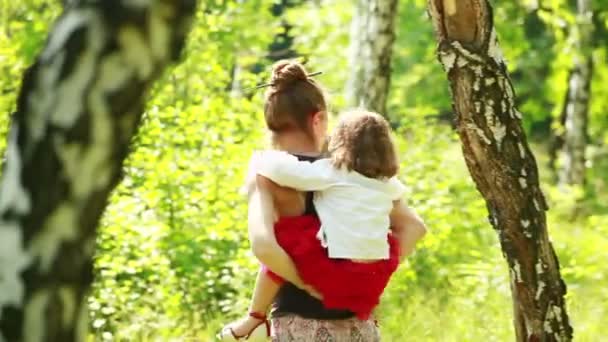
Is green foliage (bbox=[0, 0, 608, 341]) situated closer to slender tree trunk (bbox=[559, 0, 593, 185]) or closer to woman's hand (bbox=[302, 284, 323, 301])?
woman's hand (bbox=[302, 284, 323, 301])

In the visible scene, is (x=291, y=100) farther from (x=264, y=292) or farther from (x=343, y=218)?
(x=264, y=292)

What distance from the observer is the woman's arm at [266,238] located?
4.27 meters

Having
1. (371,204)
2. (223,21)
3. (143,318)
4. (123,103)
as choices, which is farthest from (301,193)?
(223,21)

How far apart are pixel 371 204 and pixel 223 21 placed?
8.15m

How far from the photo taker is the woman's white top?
4289 millimetres

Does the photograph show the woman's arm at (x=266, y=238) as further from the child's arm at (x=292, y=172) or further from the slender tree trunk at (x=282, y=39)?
the slender tree trunk at (x=282, y=39)

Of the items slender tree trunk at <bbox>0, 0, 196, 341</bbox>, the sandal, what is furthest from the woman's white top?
slender tree trunk at <bbox>0, 0, 196, 341</bbox>

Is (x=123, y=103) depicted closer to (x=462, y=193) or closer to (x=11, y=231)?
(x=11, y=231)

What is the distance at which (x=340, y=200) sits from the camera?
14.2 feet

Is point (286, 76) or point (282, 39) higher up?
point (286, 76)

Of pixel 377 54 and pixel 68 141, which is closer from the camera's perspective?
pixel 68 141

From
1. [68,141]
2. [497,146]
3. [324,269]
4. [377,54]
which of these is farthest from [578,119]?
[68,141]

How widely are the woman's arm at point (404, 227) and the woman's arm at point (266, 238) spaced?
44 centimetres

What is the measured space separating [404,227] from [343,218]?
14.5 inches
